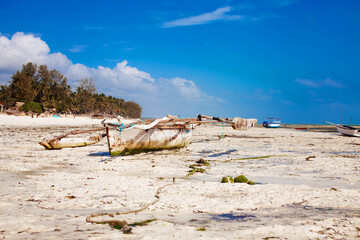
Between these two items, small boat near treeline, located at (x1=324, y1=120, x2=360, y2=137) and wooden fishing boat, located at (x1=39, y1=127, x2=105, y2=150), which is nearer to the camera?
wooden fishing boat, located at (x1=39, y1=127, x2=105, y2=150)

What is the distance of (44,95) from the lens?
55.8 m

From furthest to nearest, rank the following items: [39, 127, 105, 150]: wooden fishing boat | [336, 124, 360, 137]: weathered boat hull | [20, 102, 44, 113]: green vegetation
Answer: [20, 102, 44, 113]: green vegetation < [336, 124, 360, 137]: weathered boat hull < [39, 127, 105, 150]: wooden fishing boat

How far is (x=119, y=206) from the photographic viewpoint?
11.8 feet

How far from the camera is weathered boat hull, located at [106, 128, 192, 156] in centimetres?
853

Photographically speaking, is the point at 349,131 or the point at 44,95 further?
the point at 44,95

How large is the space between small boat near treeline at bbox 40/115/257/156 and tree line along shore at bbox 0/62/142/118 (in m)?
39.2

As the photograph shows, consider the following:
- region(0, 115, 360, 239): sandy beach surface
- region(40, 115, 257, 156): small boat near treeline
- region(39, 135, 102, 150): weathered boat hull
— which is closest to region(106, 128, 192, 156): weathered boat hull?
region(40, 115, 257, 156): small boat near treeline

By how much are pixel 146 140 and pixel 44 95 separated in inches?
2173

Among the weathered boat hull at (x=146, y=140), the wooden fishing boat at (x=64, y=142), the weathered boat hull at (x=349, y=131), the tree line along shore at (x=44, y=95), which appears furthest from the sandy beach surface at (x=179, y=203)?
the tree line along shore at (x=44, y=95)

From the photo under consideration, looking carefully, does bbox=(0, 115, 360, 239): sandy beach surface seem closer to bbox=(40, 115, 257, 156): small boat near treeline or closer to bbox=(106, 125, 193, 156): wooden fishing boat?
bbox=(106, 125, 193, 156): wooden fishing boat

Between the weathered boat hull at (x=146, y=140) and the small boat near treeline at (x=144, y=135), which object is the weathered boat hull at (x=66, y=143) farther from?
the weathered boat hull at (x=146, y=140)

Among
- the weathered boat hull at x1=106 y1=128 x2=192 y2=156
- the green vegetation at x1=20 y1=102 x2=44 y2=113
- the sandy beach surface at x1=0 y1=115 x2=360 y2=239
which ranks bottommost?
the sandy beach surface at x1=0 y1=115 x2=360 y2=239

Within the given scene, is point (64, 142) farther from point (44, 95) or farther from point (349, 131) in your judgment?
point (44, 95)

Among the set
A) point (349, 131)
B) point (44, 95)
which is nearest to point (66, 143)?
point (349, 131)
